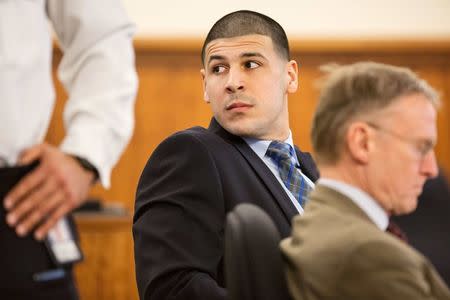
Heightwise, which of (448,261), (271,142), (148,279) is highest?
(271,142)

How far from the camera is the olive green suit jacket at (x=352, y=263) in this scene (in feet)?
4.11

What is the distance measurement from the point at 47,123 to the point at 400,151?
2.18 feet

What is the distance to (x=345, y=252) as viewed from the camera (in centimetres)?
129

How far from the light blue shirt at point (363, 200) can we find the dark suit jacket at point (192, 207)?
39cm

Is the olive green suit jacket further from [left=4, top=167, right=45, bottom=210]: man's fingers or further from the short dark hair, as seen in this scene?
the short dark hair

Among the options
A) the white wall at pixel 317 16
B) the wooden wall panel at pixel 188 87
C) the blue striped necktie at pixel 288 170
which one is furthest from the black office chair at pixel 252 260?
the white wall at pixel 317 16

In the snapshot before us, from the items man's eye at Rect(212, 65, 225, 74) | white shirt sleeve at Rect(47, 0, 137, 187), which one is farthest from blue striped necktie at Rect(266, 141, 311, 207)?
white shirt sleeve at Rect(47, 0, 137, 187)

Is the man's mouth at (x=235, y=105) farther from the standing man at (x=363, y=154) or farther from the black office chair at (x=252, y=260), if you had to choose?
the black office chair at (x=252, y=260)

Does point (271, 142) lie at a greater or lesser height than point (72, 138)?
lesser

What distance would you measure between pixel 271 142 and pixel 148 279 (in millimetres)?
567

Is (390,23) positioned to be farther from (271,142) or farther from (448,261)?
(271,142)

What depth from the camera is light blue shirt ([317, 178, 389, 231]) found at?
1445 mm

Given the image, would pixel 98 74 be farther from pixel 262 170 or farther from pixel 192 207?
pixel 262 170

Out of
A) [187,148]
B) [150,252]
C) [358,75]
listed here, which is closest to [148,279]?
[150,252]
